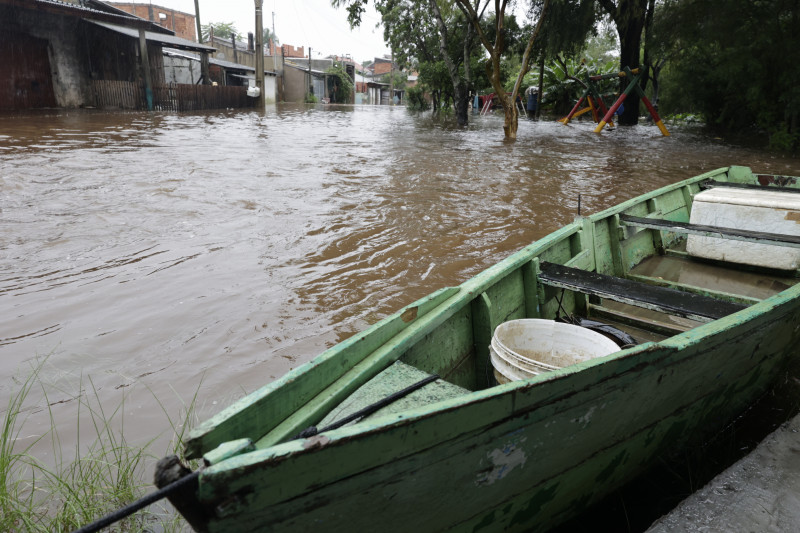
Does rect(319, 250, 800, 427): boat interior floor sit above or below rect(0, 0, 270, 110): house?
below

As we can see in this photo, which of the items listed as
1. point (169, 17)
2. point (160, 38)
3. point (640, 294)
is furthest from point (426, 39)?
point (169, 17)

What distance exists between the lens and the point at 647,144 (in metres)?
14.9

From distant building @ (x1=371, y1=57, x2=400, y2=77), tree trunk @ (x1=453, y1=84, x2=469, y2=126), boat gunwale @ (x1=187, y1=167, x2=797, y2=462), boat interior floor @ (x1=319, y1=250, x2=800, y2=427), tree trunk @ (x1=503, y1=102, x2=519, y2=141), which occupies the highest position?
distant building @ (x1=371, y1=57, x2=400, y2=77)

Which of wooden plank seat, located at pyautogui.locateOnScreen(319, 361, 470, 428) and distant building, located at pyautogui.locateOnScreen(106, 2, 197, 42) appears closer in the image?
wooden plank seat, located at pyautogui.locateOnScreen(319, 361, 470, 428)

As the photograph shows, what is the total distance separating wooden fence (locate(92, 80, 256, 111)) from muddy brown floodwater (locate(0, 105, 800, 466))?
6797mm

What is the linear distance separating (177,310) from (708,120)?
69.3 feet

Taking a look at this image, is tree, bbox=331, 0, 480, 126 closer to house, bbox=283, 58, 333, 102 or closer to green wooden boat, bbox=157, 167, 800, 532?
house, bbox=283, 58, 333, 102

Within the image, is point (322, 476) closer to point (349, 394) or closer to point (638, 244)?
point (349, 394)

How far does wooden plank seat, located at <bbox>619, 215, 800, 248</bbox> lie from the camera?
11.5ft

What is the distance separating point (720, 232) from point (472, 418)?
10.8ft

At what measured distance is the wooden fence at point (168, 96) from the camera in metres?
18.0

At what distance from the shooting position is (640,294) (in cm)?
262

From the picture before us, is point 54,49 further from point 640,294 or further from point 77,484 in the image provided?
point 640,294

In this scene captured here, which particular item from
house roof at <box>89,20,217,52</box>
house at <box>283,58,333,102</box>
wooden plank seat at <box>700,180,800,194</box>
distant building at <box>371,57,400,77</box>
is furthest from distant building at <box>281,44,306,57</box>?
wooden plank seat at <box>700,180,800,194</box>
